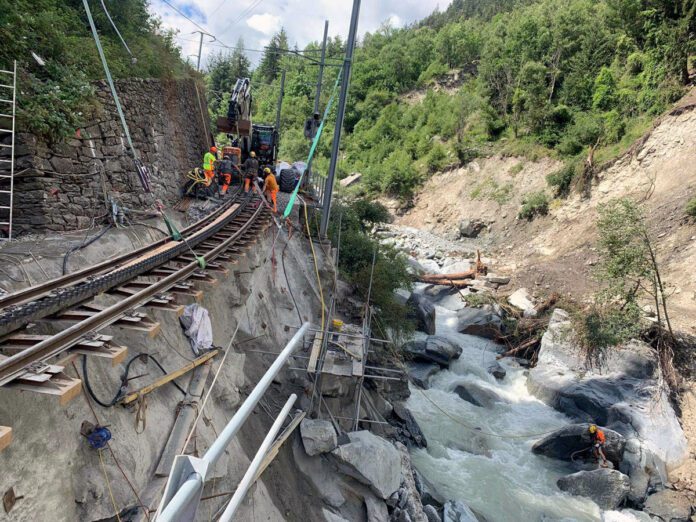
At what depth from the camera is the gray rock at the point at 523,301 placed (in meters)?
17.8

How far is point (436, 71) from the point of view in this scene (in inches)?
2117

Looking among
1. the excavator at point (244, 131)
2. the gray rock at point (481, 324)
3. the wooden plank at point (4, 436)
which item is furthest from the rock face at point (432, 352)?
the wooden plank at point (4, 436)

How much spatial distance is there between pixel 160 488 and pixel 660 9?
3137 cm

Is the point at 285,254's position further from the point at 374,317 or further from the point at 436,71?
the point at 436,71

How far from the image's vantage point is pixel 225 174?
15477 millimetres

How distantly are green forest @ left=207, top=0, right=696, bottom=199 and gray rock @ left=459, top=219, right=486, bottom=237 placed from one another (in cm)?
548

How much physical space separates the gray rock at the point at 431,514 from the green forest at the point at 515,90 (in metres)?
10.0

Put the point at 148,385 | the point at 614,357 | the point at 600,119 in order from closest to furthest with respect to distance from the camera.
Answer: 1. the point at 148,385
2. the point at 614,357
3. the point at 600,119

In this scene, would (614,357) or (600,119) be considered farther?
(600,119)

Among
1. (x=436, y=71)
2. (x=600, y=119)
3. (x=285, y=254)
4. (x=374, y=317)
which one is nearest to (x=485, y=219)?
(x=600, y=119)

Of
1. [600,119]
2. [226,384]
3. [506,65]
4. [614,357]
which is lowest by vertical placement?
[614,357]

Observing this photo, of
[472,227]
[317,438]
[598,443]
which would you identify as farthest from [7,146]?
[472,227]

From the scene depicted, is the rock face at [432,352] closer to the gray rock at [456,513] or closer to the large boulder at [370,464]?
the gray rock at [456,513]

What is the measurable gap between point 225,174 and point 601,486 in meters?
15.2
